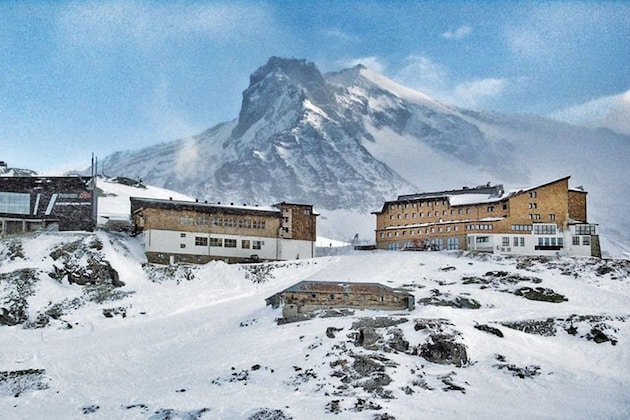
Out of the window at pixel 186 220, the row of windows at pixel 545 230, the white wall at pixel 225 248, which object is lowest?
the white wall at pixel 225 248

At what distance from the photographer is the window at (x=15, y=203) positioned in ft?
280

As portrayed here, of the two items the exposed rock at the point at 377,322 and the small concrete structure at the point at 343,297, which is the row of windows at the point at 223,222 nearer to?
the small concrete structure at the point at 343,297

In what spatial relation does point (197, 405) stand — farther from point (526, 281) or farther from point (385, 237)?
point (385, 237)

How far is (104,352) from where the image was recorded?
50.2 metres

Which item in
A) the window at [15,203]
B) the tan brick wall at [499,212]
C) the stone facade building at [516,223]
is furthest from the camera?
the tan brick wall at [499,212]

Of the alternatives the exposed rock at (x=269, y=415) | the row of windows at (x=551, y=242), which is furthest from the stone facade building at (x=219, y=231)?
the exposed rock at (x=269, y=415)

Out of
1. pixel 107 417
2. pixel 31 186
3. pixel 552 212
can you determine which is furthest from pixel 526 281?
pixel 31 186

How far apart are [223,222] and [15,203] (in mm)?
27019

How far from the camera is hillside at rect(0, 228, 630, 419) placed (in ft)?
120

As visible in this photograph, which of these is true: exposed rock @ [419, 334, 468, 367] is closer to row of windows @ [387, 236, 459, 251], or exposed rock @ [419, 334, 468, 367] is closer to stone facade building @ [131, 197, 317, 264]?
stone facade building @ [131, 197, 317, 264]

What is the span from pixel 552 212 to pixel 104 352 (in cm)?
6501

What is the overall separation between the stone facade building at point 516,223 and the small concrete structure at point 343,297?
1416 inches

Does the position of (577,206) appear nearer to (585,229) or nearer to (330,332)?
(585,229)

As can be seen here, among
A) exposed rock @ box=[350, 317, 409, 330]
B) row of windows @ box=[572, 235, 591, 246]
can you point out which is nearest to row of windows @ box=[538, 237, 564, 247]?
row of windows @ box=[572, 235, 591, 246]
